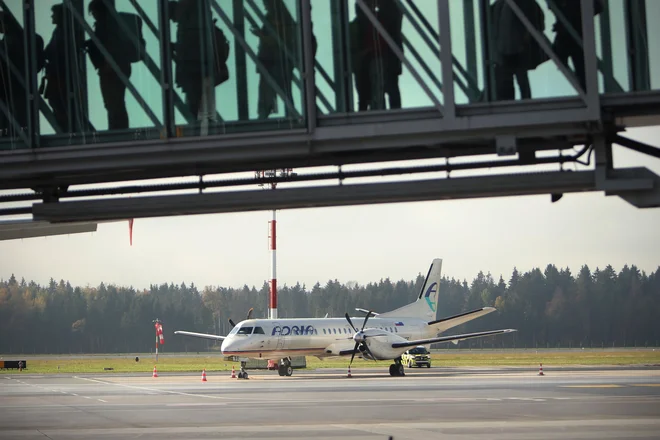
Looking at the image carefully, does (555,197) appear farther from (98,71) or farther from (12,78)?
(12,78)

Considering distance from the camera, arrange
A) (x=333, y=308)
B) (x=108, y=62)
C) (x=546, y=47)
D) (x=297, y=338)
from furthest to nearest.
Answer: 1. (x=333, y=308)
2. (x=297, y=338)
3. (x=108, y=62)
4. (x=546, y=47)

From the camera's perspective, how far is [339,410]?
2469 centimetres

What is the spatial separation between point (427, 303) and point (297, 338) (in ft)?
45.3

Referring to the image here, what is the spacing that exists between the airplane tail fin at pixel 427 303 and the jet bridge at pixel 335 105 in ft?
153

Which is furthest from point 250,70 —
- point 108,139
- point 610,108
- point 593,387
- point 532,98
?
point 593,387

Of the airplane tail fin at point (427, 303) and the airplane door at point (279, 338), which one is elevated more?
the airplane tail fin at point (427, 303)

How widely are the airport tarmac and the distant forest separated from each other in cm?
4920

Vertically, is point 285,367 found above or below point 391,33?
below

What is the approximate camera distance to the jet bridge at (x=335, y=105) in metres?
9.34

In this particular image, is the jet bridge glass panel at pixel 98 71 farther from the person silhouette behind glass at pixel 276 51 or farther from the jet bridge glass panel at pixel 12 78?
the person silhouette behind glass at pixel 276 51

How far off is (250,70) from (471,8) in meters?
2.62

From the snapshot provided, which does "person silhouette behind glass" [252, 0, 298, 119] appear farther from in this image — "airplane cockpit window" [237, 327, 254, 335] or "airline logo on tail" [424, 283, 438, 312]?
"airline logo on tail" [424, 283, 438, 312]

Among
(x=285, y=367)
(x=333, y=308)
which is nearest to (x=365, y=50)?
(x=285, y=367)

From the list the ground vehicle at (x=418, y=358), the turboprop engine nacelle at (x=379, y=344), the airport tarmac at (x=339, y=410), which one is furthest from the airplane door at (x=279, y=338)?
the ground vehicle at (x=418, y=358)
